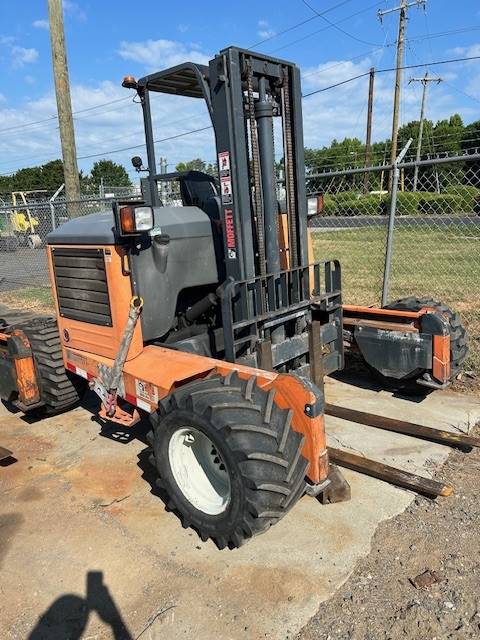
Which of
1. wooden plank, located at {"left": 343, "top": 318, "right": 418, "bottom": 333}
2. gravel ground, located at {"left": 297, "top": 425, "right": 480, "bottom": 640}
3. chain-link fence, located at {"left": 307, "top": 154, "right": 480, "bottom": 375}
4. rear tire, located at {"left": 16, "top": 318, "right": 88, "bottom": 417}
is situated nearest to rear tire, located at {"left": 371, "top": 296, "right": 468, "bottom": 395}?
wooden plank, located at {"left": 343, "top": 318, "right": 418, "bottom": 333}

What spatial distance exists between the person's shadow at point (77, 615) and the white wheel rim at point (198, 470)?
2.17 ft

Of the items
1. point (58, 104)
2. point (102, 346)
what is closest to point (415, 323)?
point (102, 346)

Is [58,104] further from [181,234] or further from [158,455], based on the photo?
[158,455]

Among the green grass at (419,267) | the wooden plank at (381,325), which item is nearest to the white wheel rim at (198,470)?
the wooden plank at (381,325)

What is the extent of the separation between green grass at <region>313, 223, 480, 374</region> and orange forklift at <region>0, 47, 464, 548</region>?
2397mm

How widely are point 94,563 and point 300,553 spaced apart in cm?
114

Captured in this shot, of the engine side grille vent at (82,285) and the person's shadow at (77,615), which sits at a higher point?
the engine side grille vent at (82,285)

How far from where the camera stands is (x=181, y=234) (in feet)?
12.0

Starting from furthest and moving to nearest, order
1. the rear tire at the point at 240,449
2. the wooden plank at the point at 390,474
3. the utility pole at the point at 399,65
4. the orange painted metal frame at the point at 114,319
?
the utility pole at the point at 399,65 < the orange painted metal frame at the point at 114,319 < the wooden plank at the point at 390,474 < the rear tire at the point at 240,449

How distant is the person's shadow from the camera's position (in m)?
2.46

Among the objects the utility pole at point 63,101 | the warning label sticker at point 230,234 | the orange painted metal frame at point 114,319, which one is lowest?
the orange painted metal frame at point 114,319

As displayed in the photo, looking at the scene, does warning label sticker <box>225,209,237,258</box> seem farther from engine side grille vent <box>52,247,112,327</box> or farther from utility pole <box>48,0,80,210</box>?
utility pole <box>48,0,80,210</box>

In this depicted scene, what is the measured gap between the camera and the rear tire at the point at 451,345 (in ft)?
14.4

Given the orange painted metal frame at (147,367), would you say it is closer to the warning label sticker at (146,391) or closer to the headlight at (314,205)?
the warning label sticker at (146,391)
